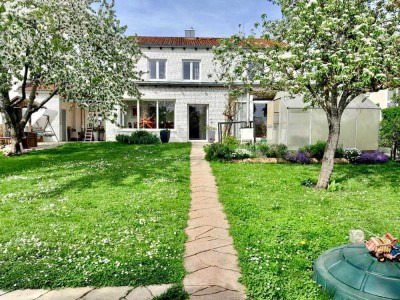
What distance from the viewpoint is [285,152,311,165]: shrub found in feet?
40.4

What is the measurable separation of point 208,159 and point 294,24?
696cm

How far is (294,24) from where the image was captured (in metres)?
7.37

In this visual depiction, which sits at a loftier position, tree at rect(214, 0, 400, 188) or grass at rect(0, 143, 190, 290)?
tree at rect(214, 0, 400, 188)

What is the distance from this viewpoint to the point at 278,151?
1271 centimetres

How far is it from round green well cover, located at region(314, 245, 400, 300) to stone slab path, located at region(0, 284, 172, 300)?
167 cm

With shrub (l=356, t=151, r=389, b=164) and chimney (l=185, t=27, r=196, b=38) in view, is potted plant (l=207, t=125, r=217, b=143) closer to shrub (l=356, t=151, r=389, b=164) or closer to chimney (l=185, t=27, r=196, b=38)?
chimney (l=185, t=27, r=196, b=38)

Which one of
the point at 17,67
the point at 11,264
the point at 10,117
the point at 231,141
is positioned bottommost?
the point at 11,264

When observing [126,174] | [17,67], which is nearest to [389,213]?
[126,174]

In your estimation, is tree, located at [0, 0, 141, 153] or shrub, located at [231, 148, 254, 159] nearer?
tree, located at [0, 0, 141, 153]

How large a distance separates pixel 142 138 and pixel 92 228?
50.8ft

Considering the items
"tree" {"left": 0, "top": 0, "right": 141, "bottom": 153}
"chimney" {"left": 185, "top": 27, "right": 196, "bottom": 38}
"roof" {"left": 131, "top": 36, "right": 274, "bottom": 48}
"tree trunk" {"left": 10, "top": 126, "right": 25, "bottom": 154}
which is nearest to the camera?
"tree" {"left": 0, "top": 0, "right": 141, "bottom": 153}

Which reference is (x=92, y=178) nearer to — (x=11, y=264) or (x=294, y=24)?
(x=11, y=264)

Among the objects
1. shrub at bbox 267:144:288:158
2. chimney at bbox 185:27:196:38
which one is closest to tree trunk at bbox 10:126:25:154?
shrub at bbox 267:144:288:158

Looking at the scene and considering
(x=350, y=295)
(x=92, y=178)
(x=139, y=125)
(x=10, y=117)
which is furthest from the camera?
(x=139, y=125)
